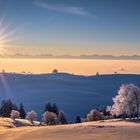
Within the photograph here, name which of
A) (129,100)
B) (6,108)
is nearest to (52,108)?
(6,108)

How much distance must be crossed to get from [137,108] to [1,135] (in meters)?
45.6

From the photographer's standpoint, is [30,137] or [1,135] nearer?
[30,137]

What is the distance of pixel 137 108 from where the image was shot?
97.1 m

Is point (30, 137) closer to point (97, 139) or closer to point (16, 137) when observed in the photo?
point (16, 137)

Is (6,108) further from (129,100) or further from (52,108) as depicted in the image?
(129,100)

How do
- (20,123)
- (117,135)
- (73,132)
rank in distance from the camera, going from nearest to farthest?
1. (117,135)
2. (73,132)
3. (20,123)

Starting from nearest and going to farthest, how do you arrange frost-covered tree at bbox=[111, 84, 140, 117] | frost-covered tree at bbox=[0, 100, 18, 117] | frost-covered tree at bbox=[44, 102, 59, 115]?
frost-covered tree at bbox=[111, 84, 140, 117], frost-covered tree at bbox=[0, 100, 18, 117], frost-covered tree at bbox=[44, 102, 59, 115]

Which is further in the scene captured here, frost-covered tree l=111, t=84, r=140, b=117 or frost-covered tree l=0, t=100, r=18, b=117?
frost-covered tree l=0, t=100, r=18, b=117

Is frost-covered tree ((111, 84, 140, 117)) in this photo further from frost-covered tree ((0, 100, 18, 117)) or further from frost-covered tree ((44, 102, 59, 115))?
frost-covered tree ((0, 100, 18, 117))

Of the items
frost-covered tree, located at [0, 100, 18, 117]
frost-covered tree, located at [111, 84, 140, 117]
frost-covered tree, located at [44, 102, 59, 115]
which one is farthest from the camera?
frost-covered tree, located at [44, 102, 59, 115]

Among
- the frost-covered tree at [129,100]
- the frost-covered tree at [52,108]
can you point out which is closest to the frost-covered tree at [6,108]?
the frost-covered tree at [52,108]

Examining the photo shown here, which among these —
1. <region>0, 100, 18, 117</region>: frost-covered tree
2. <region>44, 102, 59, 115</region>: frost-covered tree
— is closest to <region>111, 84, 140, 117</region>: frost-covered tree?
<region>44, 102, 59, 115</region>: frost-covered tree

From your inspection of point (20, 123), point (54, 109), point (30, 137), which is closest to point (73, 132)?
point (30, 137)

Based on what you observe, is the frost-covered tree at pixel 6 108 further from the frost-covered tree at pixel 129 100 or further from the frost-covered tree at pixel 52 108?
the frost-covered tree at pixel 129 100
